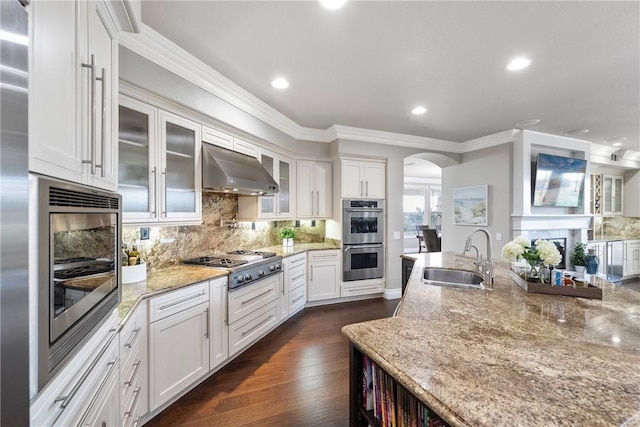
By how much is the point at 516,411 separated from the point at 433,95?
3.12 metres

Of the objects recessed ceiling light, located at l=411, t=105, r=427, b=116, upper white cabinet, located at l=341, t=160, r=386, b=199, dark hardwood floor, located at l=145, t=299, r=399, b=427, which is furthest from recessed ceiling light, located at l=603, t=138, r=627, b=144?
dark hardwood floor, located at l=145, t=299, r=399, b=427

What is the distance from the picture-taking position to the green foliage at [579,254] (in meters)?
4.27

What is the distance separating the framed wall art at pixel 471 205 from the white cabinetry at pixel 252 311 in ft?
11.8

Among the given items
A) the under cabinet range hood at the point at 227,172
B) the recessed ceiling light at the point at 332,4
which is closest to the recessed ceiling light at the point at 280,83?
the under cabinet range hood at the point at 227,172

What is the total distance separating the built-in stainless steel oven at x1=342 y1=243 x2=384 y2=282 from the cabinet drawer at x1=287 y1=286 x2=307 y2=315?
0.71 meters

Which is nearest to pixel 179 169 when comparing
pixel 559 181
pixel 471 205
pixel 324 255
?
pixel 324 255

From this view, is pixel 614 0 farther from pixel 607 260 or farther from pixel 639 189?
pixel 639 189

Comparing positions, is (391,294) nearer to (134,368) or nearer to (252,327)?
(252,327)

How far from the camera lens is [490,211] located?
4.66 metres

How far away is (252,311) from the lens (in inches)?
110

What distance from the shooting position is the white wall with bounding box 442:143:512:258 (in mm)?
4430

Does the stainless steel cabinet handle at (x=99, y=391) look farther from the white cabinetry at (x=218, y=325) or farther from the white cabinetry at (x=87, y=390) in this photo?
the white cabinetry at (x=218, y=325)

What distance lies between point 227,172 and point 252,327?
61.6 inches

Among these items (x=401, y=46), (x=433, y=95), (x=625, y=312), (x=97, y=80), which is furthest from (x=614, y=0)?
(x=97, y=80)
